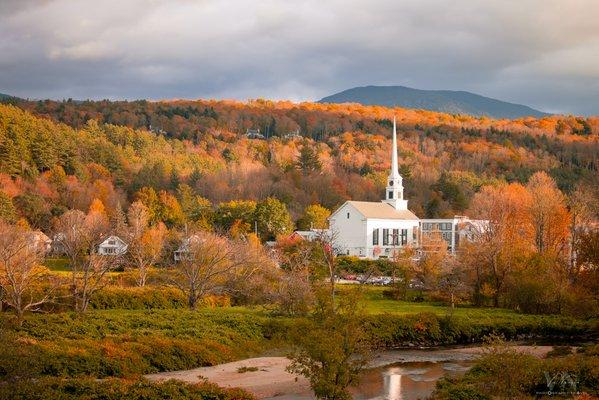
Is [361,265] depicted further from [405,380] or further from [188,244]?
[405,380]

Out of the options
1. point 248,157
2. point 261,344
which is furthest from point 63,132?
point 261,344

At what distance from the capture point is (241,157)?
494 ft

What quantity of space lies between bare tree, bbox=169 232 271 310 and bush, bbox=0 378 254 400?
20728mm

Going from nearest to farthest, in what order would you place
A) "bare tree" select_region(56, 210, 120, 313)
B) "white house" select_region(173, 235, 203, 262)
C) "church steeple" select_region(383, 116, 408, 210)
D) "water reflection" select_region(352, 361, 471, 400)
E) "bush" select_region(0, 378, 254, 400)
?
"bush" select_region(0, 378, 254, 400)
"water reflection" select_region(352, 361, 471, 400)
"bare tree" select_region(56, 210, 120, 313)
"white house" select_region(173, 235, 203, 262)
"church steeple" select_region(383, 116, 408, 210)

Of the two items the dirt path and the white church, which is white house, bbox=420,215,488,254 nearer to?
the white church

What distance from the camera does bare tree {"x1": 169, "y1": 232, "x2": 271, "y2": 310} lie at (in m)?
48.9

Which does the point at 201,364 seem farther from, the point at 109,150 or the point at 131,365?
the point at 109,150

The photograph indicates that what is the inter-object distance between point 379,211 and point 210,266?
4683 cm

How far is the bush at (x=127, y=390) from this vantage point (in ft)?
84.3

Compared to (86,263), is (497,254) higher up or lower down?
higher up

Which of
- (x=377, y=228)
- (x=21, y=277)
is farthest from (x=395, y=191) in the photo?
(x=21, y=277)

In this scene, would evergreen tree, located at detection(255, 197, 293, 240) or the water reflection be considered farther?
evergreen tree, located at detection(255, 197, 293, 240)

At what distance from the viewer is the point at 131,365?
109ft

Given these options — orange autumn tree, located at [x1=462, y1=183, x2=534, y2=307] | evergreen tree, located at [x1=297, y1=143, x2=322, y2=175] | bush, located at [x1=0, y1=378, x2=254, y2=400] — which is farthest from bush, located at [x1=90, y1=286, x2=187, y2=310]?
evergreen tree, located at [x1=297, y1=143, x2=322, y2=175]
